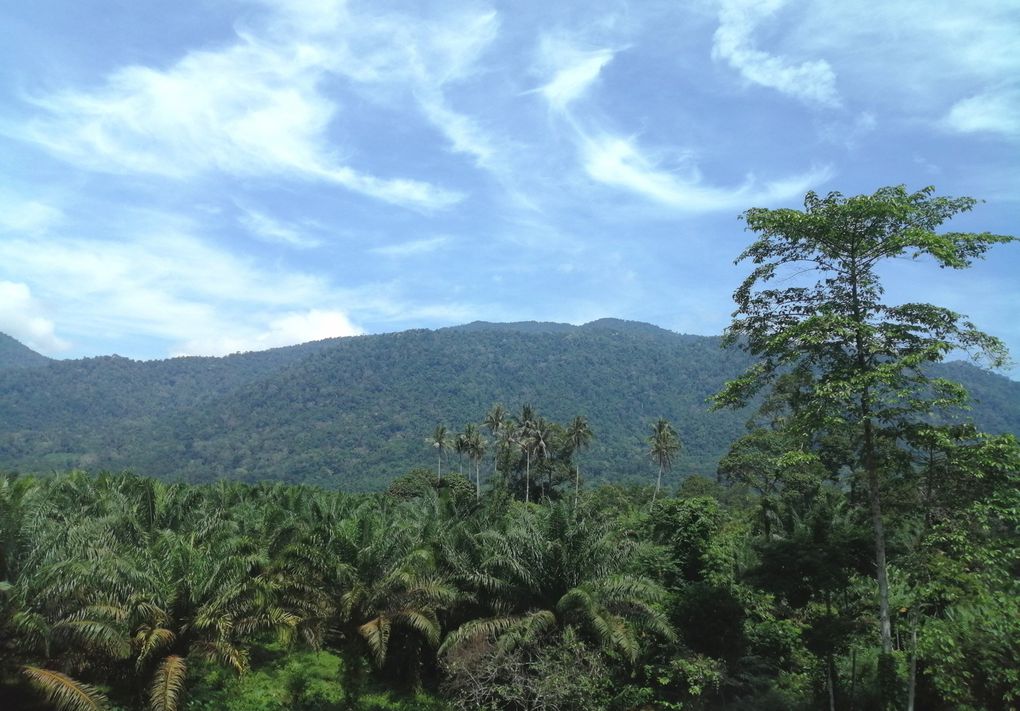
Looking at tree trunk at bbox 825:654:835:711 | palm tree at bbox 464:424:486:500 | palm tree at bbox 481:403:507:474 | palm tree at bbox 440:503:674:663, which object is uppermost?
palm tree at bbox 481:403:507:474

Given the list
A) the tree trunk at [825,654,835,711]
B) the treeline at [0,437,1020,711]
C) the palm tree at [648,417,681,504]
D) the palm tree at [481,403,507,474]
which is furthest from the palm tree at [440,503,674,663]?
the palm tree at [481,403,507,474]

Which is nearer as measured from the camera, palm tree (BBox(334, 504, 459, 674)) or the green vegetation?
the green vegetation

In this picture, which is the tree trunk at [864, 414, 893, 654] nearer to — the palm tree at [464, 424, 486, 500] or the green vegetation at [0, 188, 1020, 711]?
the green vegetation at [0, 188, 1020, 711]

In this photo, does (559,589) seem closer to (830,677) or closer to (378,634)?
(378,634)

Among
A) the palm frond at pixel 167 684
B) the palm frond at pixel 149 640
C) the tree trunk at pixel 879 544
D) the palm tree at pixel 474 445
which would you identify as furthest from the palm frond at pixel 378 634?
the palm tree at pixel 474 445

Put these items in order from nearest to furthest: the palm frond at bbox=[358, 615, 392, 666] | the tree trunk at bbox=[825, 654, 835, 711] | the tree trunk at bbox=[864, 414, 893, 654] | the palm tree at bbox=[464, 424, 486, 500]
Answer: the tree trunk at bbox=[864, 414, 893, 654] → the tree trunk at bbox=[825, 654, 835, 711] → the palm frond at bbox=[358, 615, 392, 666] → the palm tree at bbox=[464, 424, 486, 500]

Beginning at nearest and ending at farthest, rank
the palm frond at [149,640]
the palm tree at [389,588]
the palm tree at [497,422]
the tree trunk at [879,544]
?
the tree trunk at [879,544]
the palm frond at [149,640]
the palm tree at [389,588]
the palm tree at [497,422]

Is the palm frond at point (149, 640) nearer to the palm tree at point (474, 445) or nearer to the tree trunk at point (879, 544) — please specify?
the tree trunk at point (879, 544)

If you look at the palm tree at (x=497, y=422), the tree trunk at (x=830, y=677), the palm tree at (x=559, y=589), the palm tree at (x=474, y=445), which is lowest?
the tree trunk at (x=830, y=677)

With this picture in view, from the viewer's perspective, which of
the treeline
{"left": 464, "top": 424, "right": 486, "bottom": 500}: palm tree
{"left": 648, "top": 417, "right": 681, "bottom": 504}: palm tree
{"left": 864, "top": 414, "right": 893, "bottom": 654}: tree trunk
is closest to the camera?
the treeline

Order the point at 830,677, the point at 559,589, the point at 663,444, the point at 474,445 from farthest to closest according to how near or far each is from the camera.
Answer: the point at 474,445
the point at 663,444
the point at 559,589
the point at 830,677

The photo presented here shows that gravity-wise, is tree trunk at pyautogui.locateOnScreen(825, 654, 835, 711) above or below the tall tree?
below

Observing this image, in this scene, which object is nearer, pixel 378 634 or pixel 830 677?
pixel 830 677

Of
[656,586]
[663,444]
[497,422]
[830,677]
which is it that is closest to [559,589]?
[656,586]
